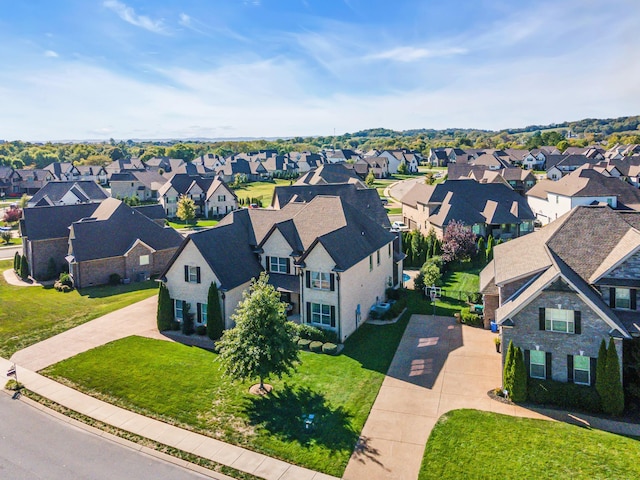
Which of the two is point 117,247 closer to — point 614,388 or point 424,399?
point 424,399

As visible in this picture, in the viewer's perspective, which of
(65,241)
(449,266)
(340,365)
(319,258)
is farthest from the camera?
(65,241)

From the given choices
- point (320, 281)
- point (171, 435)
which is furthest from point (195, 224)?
point (171, 435)

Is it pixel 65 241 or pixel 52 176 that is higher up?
pixel 52 176

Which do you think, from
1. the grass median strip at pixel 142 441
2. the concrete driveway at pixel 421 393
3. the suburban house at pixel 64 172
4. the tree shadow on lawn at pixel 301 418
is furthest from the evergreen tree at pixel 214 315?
the suburban house at pixel 64 172

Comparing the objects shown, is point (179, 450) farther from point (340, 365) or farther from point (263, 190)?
point (263, 190)

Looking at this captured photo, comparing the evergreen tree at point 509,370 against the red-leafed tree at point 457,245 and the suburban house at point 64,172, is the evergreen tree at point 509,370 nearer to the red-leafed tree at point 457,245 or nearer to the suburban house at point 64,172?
the red-leafed tree at point 457,245

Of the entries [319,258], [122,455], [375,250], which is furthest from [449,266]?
[122,455]

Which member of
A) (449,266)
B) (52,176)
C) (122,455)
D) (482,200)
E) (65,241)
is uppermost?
(52,176)
